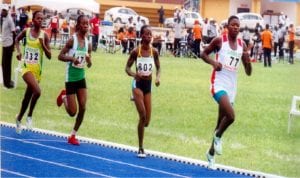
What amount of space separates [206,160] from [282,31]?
33.5 metres

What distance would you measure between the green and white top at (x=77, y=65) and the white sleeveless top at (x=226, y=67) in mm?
2382

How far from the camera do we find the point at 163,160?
12.3 m

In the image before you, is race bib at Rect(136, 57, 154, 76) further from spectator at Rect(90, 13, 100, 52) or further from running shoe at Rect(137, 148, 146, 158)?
spectator at Rect(90, 13, 100, 52)

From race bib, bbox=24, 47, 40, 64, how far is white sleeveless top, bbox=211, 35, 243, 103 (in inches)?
144

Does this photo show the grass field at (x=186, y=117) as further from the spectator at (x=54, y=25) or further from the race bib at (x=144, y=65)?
the spectator at (x=54, y=25)

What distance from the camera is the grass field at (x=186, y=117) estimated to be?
13422mm

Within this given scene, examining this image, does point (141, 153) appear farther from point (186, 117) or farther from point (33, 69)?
point (186, 117)

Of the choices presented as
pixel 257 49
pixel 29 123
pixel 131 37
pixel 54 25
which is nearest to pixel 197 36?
pixel 131 37

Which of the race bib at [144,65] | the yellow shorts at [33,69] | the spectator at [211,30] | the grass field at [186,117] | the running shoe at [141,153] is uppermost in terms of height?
the race bib at [144,65]

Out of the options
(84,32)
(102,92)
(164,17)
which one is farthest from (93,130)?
(164,17)

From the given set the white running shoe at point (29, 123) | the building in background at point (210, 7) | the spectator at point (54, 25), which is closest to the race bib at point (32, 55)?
the white running shoe at point (29, 123)

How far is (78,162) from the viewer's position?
11.6m

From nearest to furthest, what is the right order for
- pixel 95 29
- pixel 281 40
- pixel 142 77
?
pixel 142 77, pixel 95 29, pixel 281 40

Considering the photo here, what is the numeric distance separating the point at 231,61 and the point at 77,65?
266 centimetres
